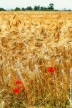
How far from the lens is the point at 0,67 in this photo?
462cm

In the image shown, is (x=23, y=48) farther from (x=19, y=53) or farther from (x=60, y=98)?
(x=60, y=98)

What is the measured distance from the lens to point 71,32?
23.8 ft

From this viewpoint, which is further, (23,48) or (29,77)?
(23,48)

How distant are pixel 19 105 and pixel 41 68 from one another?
0.83 metres

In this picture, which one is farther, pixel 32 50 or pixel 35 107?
pixel 32 50

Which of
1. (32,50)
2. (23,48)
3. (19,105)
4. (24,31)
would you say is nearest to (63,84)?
(19,105)

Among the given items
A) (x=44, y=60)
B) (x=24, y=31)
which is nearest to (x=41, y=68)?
(x=44, y=60)

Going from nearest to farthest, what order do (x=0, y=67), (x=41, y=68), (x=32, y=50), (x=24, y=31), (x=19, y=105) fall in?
(x=19, y=105) < (x=0, y=67) < (x=41, y=68) < (x=32, y=50) < (x=24, y=31)

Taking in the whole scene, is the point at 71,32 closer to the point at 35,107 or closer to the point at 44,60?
the point at 44,60

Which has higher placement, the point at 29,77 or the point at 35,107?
the point at 29,77

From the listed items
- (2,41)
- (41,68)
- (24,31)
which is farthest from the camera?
(24,31)

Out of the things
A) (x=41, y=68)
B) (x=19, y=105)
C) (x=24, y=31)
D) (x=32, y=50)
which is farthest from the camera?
(x=24, y=31)

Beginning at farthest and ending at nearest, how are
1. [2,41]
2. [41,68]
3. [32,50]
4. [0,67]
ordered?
[2,41]
[32,50]
[41,68]
[0,67]

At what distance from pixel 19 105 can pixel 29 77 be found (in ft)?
1.11
